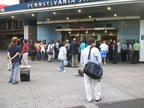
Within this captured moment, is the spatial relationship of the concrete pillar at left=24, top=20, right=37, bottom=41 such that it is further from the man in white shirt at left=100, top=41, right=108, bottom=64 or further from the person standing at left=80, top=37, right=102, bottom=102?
the person standing at left=80, top=37, right=102, bottom=102

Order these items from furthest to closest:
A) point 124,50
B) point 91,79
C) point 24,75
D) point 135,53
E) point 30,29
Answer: point 30,29 < point 124,50 < point 135,53 < point 24,75 < point 91,79

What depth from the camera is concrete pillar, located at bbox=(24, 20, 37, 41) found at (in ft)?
73.6

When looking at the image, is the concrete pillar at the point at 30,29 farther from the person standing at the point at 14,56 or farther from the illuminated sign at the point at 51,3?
the person standing at the point at 14,56

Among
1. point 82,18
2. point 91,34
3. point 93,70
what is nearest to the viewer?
point 93,70

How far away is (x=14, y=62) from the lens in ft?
26.5

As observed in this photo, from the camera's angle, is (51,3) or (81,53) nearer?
(81,53)

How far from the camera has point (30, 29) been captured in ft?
74.7

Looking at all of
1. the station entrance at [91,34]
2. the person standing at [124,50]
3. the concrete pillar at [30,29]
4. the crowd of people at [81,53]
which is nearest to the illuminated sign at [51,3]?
the crowd of people at [81,53]

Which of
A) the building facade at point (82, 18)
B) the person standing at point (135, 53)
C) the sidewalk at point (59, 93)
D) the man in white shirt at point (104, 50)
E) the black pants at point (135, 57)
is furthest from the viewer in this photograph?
the black pants at point (135, 57)

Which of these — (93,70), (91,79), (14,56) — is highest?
(14,56)

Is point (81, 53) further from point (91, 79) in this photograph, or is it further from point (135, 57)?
point (135, 57)

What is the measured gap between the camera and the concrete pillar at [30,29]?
22.4 meters

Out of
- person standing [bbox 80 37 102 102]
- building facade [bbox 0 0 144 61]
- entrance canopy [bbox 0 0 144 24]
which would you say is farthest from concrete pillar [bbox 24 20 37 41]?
person standing [bbox 80 37 102 102]

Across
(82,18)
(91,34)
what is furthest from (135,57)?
(82,18)
